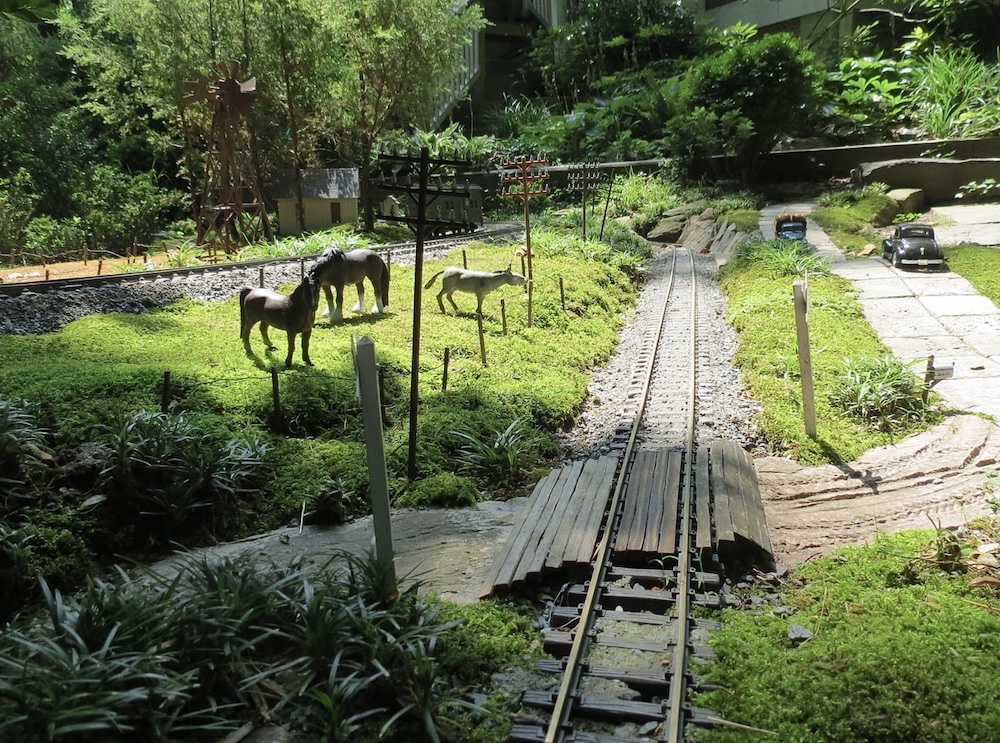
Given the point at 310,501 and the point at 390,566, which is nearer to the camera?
the point at 390,566

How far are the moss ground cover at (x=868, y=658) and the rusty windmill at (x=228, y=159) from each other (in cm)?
1235


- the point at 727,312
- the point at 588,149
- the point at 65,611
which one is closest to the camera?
the point at 65,611

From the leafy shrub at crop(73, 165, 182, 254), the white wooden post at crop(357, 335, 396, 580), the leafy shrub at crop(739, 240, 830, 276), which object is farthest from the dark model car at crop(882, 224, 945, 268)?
the leafy shrub at crop(73, 165, 182, 254)

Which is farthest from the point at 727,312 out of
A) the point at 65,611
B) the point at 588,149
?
the point at 588,149

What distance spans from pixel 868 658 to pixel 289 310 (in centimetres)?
641

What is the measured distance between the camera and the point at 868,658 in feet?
14.6

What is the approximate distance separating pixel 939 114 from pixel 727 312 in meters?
14.1

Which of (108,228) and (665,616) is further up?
(108,228)

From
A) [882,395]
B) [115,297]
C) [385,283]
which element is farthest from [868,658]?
[115,297]

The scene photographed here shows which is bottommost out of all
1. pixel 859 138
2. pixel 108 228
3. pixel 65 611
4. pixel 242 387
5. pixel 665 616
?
pixel 665 616

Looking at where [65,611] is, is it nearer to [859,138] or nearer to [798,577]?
[798,577]

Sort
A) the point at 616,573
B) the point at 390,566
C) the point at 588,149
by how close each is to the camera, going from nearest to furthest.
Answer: the point at 390,566 < the point at 616,573 < the point at 588,149

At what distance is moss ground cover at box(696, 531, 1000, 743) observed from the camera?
4.02 metres

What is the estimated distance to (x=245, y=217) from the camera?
55.6 feet
